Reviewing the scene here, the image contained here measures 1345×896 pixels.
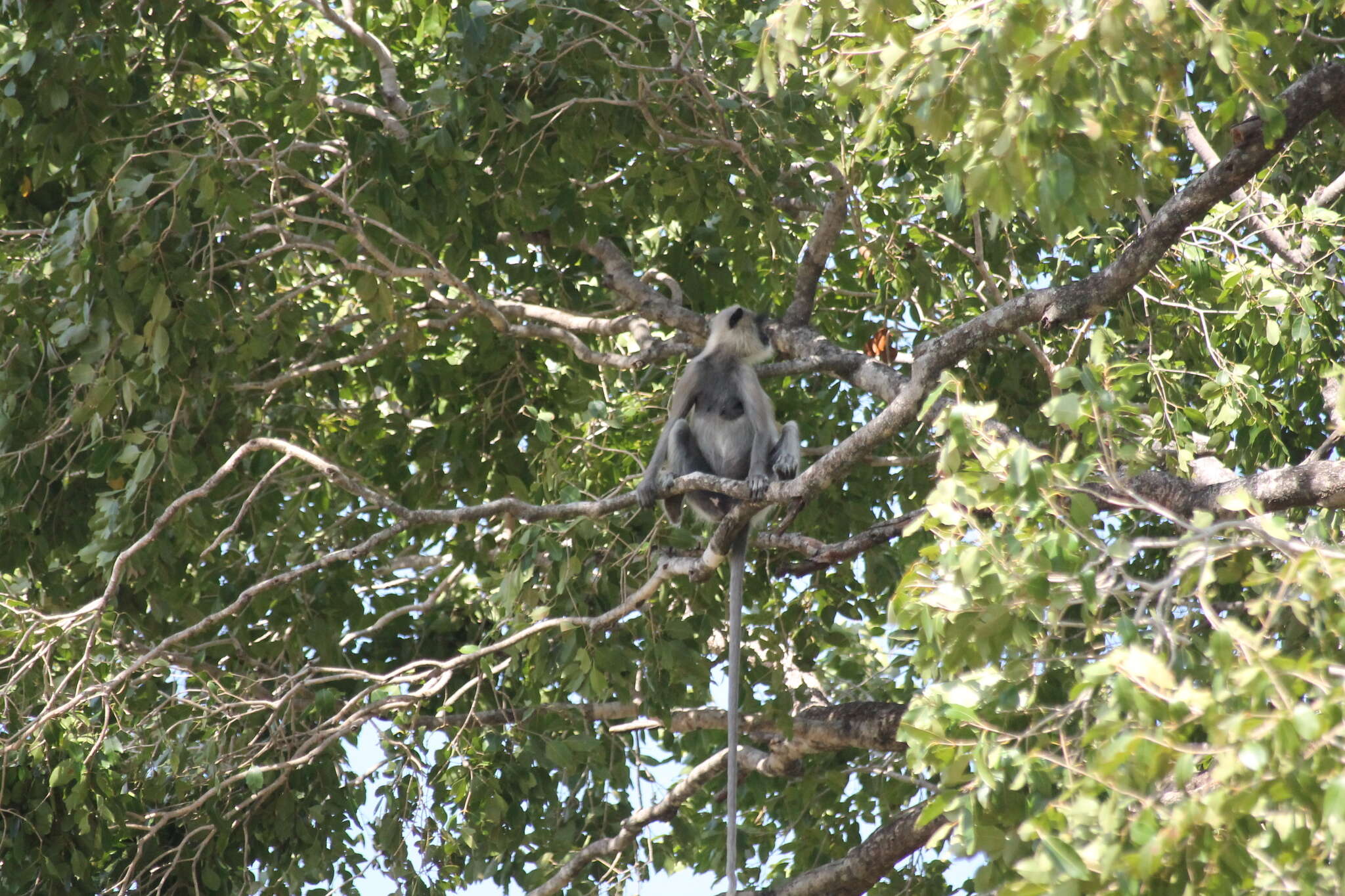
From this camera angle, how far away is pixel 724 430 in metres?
6.40

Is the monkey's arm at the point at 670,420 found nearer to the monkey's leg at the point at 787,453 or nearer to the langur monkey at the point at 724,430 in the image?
the langur monkey at the point at 724,430

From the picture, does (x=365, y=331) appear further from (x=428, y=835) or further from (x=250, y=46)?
(x=428, y=835)

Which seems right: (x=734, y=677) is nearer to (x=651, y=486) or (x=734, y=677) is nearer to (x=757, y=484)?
(x=757, y=484)

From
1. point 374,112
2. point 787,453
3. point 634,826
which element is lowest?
point 634,826

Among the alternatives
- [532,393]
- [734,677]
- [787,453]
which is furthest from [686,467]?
[734,677]

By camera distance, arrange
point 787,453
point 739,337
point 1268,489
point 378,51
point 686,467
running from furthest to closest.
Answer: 1. point 686,467
2. point 739,337
3. point 787,453
4. point 378,51
5. point 1268,489

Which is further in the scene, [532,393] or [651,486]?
[532,393]

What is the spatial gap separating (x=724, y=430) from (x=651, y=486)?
0.98 metres

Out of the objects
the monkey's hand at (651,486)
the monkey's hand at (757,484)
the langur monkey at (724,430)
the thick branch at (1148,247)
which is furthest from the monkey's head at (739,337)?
the thick branch at (1148,247)

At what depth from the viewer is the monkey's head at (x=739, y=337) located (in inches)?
229

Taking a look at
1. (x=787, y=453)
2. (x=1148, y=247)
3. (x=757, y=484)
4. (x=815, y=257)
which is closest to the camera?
(x=1148, y=247)

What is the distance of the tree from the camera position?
445cm

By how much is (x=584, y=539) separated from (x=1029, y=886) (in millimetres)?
2728

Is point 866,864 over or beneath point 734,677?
beneath
